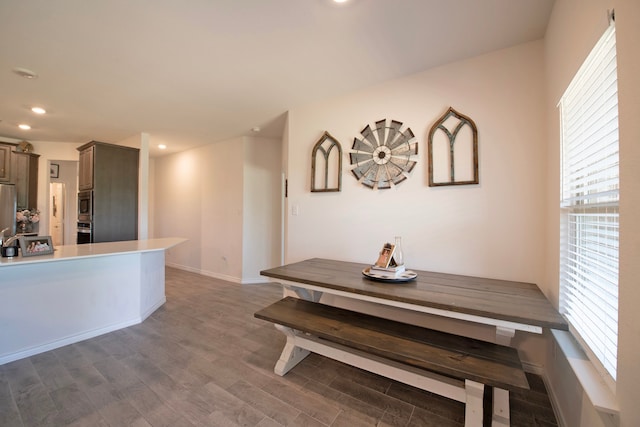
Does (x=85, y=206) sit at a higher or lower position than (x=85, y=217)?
higher

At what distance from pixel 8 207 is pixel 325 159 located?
511cm

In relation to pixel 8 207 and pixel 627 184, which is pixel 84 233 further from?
pixel 627 184

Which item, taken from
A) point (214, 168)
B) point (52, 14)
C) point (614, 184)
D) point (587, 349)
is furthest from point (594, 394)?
point (214, 168)

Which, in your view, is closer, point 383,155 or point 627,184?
point 627,184

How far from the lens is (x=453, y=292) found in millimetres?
1594

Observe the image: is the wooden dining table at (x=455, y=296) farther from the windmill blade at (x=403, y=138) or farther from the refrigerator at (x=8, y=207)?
the refrigerator at (x=8, y=207)

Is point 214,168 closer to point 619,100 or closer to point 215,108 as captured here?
point 215,108

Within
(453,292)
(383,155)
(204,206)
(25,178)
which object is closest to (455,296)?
(453,292)

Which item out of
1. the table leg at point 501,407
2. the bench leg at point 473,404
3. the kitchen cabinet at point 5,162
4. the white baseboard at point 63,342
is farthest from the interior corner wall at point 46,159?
the table leg at point 501,407

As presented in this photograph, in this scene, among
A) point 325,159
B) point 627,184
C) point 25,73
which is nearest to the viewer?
point 627,184

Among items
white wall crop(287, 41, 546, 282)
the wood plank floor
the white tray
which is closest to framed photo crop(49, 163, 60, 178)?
the wood plank floor

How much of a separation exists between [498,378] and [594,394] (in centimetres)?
38

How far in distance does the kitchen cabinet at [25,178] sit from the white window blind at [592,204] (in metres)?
6.77

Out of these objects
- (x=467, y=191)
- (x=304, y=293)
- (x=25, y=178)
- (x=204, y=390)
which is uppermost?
(x=25, y=178)
